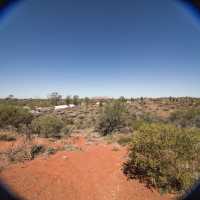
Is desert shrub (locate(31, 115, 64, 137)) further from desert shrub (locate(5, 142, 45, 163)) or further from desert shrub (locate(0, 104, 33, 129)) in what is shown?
desert shrub (locate(5, 142, 45, 163))

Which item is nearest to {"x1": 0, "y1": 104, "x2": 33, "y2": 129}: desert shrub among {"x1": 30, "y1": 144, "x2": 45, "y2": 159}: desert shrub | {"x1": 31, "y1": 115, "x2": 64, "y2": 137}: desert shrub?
{"x1": 31, "y1": 115, "x2": 64, "y2": 137}: desert shrub

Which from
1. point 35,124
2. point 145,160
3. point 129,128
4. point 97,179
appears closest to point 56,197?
point 97,179

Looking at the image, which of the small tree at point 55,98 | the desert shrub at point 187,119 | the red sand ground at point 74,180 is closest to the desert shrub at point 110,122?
the desert shrub at point 187,119

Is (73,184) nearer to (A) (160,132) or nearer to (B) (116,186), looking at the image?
(B) (116,186)

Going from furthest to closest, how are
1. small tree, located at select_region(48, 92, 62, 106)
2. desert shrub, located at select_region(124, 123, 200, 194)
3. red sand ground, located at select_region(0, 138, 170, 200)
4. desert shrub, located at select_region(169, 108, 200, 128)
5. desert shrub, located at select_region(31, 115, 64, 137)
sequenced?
small tree, located at select_region(48, 92, 62, 106), desert shrub, located at select_region(169, 108, 200, 128), desert shrub, located at select_region(31, 115, 64, 137), desert shrub, located at select_region(124, 123, 200, 194), red sand ground, located at select_region(0, 138, 170, 200)

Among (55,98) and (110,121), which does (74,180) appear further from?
(55,98)

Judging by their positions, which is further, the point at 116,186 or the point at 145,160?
the point at 145,160
